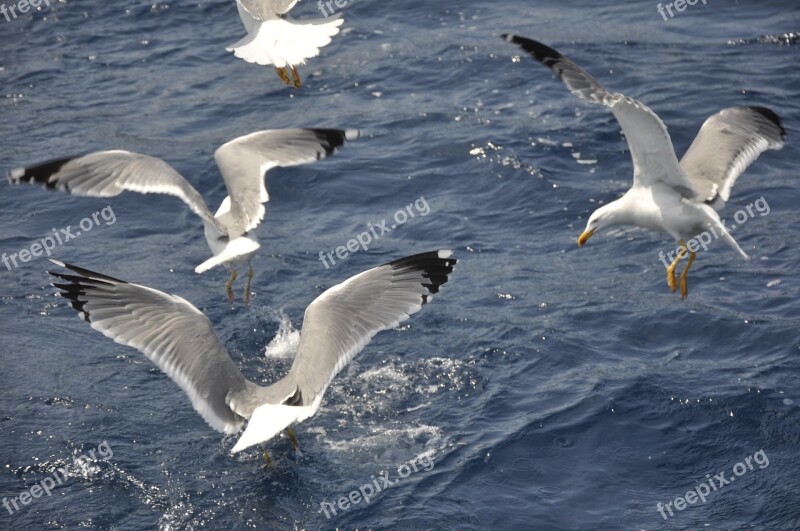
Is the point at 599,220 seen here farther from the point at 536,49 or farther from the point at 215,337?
the point at 215,337

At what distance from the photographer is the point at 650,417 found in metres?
8.15

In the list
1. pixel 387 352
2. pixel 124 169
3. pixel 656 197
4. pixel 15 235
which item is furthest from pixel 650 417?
pixel 15 235

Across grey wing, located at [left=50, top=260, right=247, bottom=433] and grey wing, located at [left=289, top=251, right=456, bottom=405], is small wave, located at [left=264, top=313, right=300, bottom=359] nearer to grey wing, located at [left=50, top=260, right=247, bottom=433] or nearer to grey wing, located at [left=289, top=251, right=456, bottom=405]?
grey wing, located at [left=289, top=251, right=456, bottom=405]

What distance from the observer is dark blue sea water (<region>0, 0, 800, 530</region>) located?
749cm

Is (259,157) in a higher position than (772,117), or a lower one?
lower

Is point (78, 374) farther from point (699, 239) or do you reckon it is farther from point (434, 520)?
point (699, 239)

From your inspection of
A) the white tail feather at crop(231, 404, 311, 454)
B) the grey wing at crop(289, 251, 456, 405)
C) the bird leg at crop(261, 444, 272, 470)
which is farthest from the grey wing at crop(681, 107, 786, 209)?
the bird leg at crop(261, 444, 272, 470)

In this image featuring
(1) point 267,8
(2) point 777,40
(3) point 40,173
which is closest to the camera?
(3) point 40,173

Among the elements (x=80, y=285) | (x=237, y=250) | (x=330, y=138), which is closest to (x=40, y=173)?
(x=80, y=285)

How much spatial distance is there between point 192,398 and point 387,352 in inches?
89.3

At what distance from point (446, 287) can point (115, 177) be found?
129 inches

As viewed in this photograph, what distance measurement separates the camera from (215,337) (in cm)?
731

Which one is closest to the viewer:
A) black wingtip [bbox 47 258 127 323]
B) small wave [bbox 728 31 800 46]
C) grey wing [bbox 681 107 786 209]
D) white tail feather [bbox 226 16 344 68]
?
black wingtip [bbox 47 258 127 323]

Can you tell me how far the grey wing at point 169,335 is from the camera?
7074 mm
